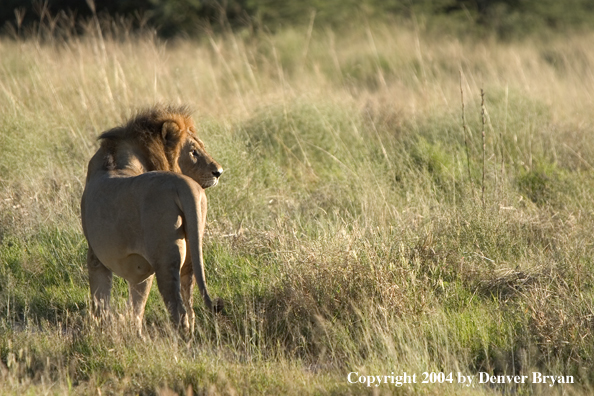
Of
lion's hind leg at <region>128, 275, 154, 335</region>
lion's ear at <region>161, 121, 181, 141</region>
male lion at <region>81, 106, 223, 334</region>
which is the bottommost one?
lion's hind leg at <region>128, 275, 154, 335</region>

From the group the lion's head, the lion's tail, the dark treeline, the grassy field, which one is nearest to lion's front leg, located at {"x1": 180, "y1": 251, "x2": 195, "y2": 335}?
the grassy field

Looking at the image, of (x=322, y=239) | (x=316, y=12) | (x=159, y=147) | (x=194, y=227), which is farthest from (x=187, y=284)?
(x=316, y=12)

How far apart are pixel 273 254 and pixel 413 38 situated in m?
9.92

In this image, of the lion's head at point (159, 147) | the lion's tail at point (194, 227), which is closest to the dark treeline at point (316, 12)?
the lion's head at point (159, 147)

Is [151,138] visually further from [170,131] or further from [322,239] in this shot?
[322,239]

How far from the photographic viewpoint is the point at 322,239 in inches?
197

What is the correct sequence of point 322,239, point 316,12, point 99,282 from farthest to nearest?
point 316,12 < point 322,239 < point 99,282

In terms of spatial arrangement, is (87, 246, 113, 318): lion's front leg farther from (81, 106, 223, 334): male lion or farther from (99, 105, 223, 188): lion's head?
(99, 105, 223, 188): lion's head

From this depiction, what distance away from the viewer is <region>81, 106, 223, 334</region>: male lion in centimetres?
371

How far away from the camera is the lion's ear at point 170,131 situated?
4484mm

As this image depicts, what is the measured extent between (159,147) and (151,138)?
0.07 meters

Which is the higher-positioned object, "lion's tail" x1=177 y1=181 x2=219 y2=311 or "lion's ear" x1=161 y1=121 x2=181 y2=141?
"lion's ear" x1=161 y1=121 x2=181 y2=141

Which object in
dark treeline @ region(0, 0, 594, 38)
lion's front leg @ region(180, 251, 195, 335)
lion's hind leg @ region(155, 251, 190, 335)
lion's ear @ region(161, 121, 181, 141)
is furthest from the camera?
dark treeline @ region(0, 0, 594, 38)

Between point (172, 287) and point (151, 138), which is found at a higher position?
point (151, 138)
